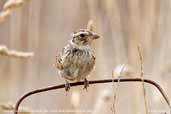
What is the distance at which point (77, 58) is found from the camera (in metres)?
2.61

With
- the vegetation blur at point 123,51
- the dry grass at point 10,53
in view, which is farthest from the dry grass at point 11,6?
the vegetation blur at point 123,51

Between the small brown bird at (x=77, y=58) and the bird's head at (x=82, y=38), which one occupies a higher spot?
the bird's head at (x=82, y=38)

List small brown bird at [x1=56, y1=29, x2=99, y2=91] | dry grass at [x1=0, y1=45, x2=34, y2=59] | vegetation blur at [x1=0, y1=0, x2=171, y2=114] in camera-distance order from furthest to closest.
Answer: vegetation blur at [x1=0, y1=0, x2=171, y2=114]
small brown bird at [x1=56, y1=29, x2=99, y2=91]
dry grass at [x1=0, y1=45, x2=34, y2=59]

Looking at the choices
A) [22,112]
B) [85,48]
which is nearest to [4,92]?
[85,48]

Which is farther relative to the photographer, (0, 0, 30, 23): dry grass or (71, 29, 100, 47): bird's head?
(71, 29, 100, 47): bird's head

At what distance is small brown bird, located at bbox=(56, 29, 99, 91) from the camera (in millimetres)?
2502

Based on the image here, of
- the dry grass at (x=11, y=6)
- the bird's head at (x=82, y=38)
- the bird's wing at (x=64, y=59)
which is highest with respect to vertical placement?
the dry grass at (x=11, y=6)

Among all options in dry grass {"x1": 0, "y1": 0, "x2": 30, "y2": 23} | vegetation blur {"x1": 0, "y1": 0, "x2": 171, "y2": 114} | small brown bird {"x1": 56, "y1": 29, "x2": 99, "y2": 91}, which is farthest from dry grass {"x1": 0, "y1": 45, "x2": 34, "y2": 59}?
small brown bird {"x1": 56, "y1": 29, "x2": 99, "y2": 91}

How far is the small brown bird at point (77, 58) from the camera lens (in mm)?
2502

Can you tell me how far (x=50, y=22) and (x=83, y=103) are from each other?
209 cm

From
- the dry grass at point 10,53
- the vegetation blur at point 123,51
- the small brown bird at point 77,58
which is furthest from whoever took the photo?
the vegetation blur at point 123,51

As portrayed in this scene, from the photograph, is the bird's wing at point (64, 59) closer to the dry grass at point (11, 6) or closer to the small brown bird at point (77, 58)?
the small brown bird at point (77, 58)

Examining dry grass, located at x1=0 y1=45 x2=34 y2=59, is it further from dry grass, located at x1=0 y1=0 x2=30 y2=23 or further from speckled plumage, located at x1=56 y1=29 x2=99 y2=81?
speckled plumage, located at x1=56 y1=29 x2=99 y2=81

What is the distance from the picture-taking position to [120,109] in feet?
10.2
